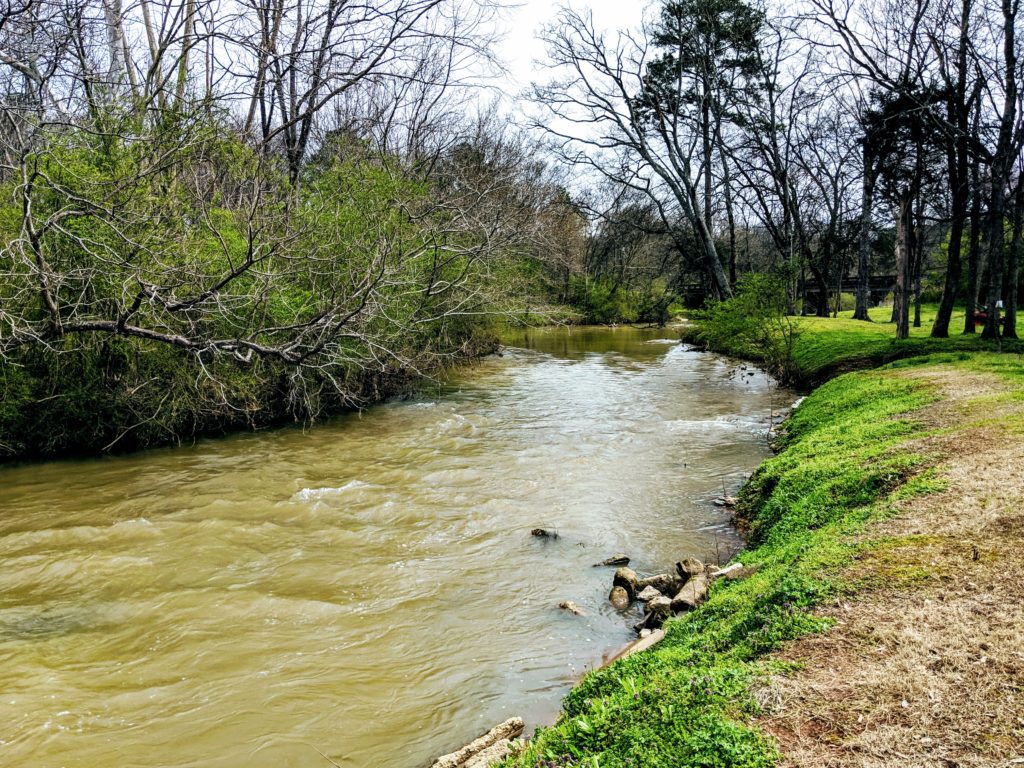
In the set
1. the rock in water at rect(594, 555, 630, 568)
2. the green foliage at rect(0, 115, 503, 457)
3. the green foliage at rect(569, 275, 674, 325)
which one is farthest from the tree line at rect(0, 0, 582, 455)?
the green foliage at rect(569, 275, 674, 325)

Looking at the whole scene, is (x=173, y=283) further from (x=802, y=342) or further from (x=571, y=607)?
(x=802, y=342)

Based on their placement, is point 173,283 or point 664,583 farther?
point 173,283

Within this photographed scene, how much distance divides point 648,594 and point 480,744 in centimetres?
246

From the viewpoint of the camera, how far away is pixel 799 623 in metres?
3.48

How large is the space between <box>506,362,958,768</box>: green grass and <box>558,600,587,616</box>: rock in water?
114 centimetres

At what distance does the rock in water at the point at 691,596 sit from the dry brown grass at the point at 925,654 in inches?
53.0

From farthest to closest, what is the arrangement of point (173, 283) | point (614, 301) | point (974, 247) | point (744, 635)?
point (614, 301), point (974, 247), point (173, 283), point (744, 635)

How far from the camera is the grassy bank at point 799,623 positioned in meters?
2.59

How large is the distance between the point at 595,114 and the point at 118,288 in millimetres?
21855

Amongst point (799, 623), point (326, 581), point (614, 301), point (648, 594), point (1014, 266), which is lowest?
point (326, 581)

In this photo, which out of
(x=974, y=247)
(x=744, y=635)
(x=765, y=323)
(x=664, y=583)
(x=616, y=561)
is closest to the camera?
(x=744, y=635)

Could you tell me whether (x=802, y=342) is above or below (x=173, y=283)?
below

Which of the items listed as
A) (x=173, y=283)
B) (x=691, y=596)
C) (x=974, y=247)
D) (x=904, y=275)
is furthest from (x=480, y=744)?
(x=904, y=275)

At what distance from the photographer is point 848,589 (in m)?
3.72
